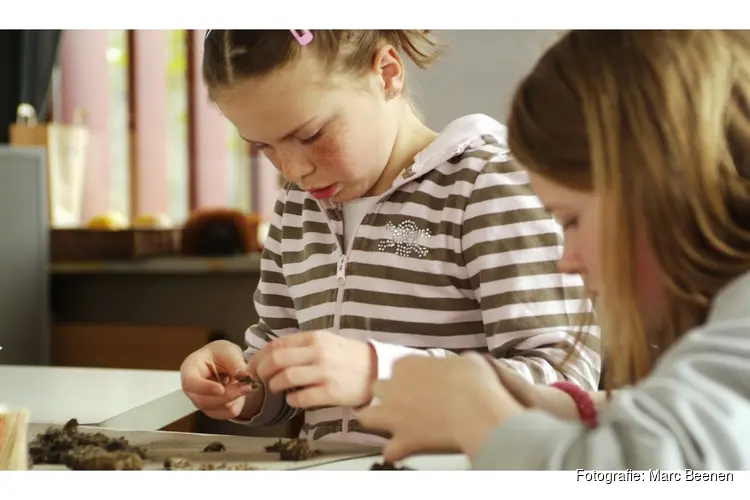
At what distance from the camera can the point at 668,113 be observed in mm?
467

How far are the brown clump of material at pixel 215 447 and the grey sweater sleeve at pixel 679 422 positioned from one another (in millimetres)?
225

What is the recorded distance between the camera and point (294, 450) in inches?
22.8

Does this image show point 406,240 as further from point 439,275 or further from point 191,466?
point 191,466

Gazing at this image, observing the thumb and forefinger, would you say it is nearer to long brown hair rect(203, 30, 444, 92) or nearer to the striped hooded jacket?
the striped hooded jacket

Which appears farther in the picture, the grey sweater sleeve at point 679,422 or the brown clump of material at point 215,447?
the brown clump of material at point 215,447

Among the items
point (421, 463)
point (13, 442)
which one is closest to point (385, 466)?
point (421, 463)

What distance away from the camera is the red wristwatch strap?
0.47m

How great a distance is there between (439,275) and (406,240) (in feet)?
0.11

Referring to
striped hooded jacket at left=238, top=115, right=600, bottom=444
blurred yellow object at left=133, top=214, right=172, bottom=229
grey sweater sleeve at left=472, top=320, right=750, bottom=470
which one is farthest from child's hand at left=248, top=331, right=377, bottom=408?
blurred yellow object at left=133, top=214, right=172, bottom=229

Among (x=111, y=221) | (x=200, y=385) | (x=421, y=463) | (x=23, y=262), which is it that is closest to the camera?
(x=421, y=463)

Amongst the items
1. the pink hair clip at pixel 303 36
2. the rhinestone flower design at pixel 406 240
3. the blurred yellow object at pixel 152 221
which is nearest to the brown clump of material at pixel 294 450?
the rhinestone flower design at pixel 406 240

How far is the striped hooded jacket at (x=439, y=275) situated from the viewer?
585mm

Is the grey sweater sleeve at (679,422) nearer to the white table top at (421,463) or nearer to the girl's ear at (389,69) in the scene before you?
the white table top at (421,463)

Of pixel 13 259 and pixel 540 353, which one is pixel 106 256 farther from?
pixel 540 353
